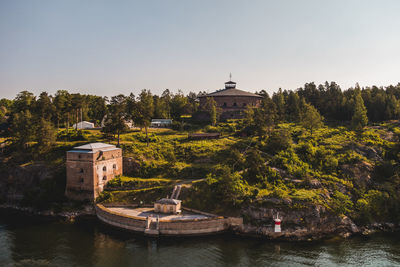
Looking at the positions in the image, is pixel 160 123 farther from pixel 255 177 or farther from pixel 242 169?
pixel 255 177

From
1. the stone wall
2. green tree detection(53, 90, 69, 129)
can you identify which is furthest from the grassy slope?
green tree detection(53, 90, 69, 129)

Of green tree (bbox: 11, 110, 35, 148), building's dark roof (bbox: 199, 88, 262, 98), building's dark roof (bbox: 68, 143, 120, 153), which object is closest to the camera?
building's dark roof (bbox: 68, 143, 120, 153)

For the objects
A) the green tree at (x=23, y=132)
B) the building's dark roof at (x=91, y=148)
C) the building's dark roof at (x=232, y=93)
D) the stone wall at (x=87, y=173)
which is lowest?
the stone wall at (x=87, y=173)

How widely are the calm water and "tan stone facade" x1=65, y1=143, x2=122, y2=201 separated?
7084mm

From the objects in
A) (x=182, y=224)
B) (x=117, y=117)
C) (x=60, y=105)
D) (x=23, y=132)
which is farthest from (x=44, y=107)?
(x=182, y=224)

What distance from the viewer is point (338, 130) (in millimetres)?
68500

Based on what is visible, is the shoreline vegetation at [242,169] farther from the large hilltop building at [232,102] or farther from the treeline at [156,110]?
the large hilltop building at [232,102]

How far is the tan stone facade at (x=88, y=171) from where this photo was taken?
44.2m

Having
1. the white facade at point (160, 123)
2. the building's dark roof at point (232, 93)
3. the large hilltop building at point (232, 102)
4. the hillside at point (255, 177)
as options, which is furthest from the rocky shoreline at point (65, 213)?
the building's dark roof at point (232, 93)

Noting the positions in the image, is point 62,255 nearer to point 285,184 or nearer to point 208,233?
point 208,233

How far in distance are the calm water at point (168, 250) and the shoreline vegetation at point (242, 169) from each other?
3077 millimetres

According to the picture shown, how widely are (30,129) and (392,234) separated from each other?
5836cm

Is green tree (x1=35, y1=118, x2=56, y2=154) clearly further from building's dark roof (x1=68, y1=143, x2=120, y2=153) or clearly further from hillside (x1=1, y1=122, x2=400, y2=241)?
building's dark roof (x1=68, y1=143, x2=120, y2=153)

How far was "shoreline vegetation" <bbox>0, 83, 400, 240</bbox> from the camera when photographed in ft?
129
